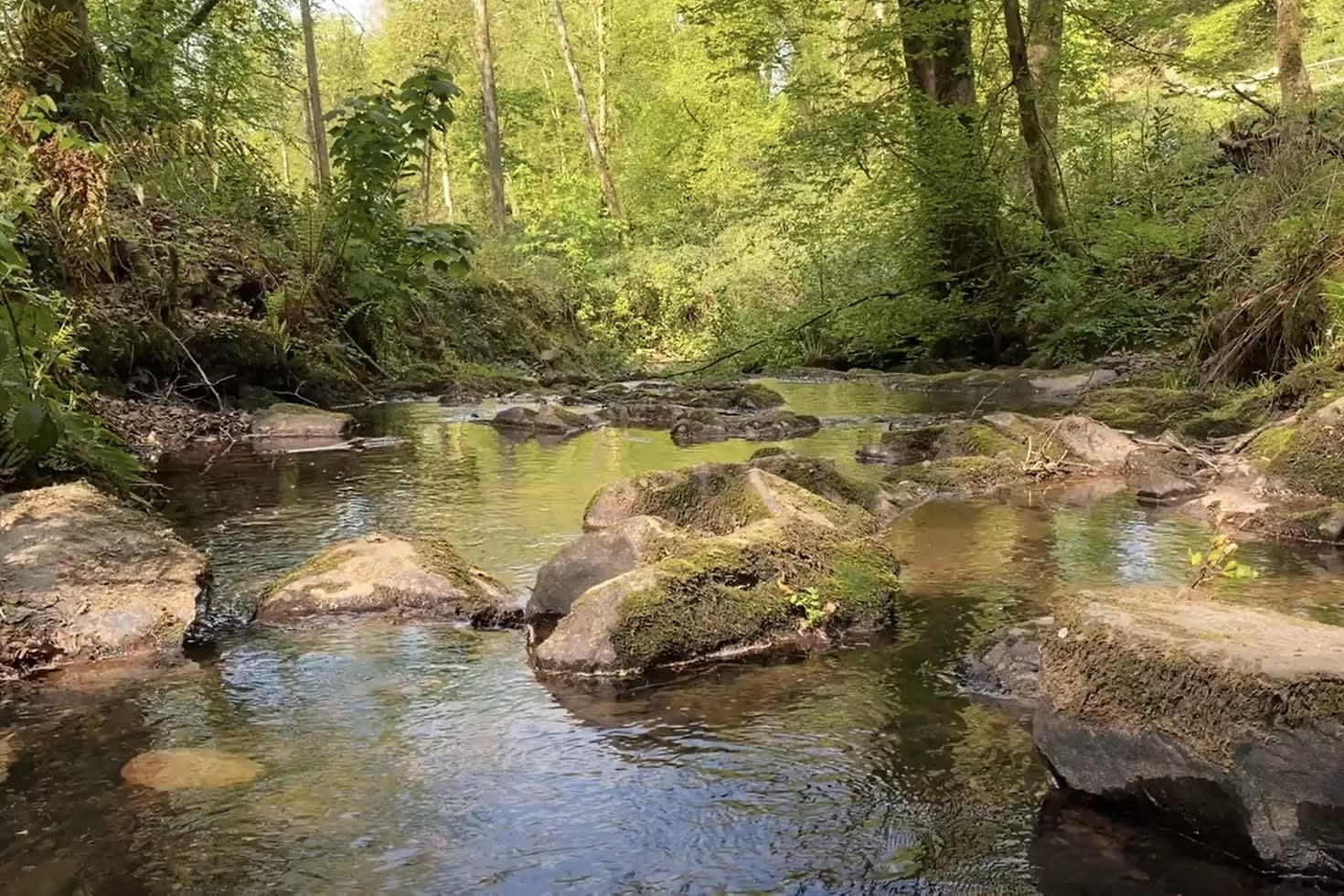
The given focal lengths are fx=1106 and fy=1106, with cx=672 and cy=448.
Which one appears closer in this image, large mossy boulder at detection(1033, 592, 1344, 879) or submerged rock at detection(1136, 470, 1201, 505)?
large mossy boulder at detection(1033, 592, 1344, 879)

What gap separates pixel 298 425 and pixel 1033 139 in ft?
34.2

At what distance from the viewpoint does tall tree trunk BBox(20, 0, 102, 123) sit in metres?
9.89

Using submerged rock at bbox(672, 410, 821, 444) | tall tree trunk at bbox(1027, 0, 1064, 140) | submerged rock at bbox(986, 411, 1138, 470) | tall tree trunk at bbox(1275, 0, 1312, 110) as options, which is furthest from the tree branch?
tall tree trunk at bbox(1275, 0, 1312, 110)

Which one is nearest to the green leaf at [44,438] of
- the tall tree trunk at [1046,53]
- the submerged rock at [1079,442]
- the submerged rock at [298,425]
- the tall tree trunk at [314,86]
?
the submerged rock at [1079,442]

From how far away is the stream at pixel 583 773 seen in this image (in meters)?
2.87

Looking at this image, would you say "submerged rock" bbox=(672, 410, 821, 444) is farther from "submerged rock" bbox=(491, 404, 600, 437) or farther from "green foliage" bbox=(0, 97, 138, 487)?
"green foliage" bbox=(0, 97, 138, 487)

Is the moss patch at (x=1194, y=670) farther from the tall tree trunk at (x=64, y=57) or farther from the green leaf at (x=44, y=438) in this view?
the tall tree trunk at (x=64, y=57)

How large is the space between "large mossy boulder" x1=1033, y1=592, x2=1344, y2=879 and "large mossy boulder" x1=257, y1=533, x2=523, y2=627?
262 centimetres

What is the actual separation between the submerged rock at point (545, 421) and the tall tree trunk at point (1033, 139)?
7.53m

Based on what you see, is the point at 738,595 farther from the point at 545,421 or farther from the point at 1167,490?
the point at 545,421

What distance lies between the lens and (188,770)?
3.46m

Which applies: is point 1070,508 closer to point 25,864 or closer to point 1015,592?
point 1015,592

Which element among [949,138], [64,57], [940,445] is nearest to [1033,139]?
[949,138]

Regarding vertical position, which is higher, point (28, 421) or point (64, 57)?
point (64, 57)
